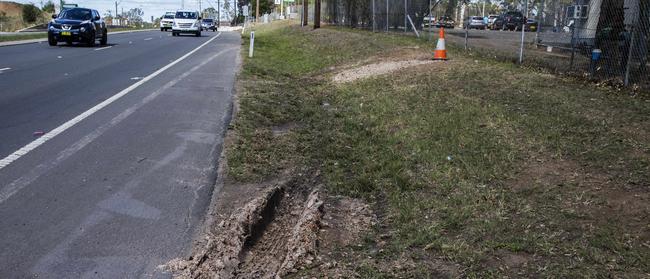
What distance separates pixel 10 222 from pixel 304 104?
6.30 m

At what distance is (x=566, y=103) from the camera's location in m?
7.90

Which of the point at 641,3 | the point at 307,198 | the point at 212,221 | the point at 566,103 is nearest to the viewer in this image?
the point at 212,221

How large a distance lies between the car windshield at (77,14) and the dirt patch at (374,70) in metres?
15.1

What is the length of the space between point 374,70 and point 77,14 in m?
16.7

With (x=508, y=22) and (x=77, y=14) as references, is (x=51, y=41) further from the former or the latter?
(x=508, y=22)

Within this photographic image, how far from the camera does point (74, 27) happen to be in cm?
2380

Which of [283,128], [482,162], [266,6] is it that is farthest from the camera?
[266,6]

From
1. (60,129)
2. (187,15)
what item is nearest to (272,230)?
(60,129)

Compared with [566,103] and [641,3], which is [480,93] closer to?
[566,103]

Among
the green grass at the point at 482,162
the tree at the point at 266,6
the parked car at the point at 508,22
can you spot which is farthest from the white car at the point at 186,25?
the tree at the point at 266,6

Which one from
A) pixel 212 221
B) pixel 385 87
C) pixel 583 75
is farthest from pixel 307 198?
pixel 583 75

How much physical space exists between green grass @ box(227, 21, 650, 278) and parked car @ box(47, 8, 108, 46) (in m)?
15.9

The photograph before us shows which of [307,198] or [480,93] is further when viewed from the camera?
[480,93]

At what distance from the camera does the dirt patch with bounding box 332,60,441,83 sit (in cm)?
1306
